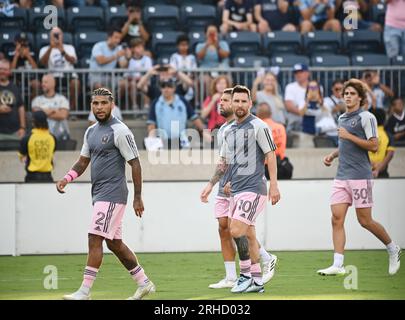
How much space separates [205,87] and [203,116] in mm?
1288

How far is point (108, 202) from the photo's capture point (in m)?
11.3

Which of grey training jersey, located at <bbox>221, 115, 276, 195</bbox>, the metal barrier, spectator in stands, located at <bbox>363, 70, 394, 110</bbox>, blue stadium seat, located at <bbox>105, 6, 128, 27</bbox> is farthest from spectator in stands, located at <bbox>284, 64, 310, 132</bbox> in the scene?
grey training jersey, located at <bbox>221, 115, 276, 195</bbox>

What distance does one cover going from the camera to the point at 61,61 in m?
20.0

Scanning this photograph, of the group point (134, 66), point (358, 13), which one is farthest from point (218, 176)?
point (358, 13)

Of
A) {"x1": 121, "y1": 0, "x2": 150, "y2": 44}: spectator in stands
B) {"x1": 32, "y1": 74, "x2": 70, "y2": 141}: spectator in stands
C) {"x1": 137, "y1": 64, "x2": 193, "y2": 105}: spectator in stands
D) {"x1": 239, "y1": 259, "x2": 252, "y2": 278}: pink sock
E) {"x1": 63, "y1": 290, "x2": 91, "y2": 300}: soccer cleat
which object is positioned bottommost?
{"x1": 63, "y1": 290, "x2": 91, "y2": 300}: soccer cleat

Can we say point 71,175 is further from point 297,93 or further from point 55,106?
point 297,93

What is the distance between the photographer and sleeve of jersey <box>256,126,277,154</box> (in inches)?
462

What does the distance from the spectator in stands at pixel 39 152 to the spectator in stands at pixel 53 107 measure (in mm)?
1928

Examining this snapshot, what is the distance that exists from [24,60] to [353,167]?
336 inches

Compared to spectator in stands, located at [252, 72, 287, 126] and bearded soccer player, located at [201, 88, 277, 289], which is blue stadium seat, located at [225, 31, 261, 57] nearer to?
spectator in stands, located at [252, 72, 287, 126]

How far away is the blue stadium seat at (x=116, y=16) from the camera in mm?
21203

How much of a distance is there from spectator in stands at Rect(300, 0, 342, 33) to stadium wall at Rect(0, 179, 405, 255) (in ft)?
19.3
